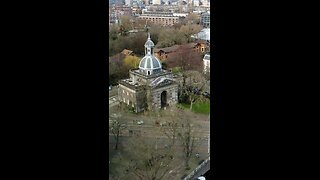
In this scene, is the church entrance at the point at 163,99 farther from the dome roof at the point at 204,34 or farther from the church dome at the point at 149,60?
the dome roof at the point at 204,34

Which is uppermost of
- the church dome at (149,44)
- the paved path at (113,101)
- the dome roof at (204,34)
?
the dome roof at (204,34)

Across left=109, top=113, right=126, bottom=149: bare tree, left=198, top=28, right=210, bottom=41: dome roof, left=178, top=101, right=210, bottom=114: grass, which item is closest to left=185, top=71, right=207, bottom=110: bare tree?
left=178, top=101, right=210, bottom=114: grass

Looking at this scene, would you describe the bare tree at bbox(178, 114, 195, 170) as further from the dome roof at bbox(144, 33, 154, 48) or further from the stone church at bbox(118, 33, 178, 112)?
the dome roof at bbox(144, 33, 154, 48)

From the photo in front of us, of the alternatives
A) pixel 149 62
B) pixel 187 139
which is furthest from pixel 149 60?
pixel 187 139

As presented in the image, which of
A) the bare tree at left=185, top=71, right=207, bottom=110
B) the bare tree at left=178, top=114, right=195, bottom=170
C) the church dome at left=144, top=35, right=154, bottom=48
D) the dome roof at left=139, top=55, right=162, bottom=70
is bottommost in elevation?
the bare tree at left=178, top=114, right=195, bottom=170

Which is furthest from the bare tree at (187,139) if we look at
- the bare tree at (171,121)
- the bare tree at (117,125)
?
the bare tree at (117,125)
